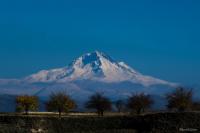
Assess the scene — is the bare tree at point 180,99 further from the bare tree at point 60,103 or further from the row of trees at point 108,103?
the bare tree at point 60,103

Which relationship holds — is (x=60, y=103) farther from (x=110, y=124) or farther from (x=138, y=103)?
(x=110, y=124)

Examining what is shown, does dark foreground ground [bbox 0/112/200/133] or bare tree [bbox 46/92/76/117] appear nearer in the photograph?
dark foreground ground [bbox 0/112/200/133]

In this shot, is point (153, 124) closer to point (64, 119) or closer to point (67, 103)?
point (64, 119)

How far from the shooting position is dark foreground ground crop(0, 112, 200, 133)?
89125 millimetres

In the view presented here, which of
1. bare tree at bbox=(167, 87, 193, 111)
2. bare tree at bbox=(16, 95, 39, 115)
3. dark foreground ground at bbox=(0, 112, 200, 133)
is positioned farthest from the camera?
bare tree at bbox=(16, 95, 39, 115)

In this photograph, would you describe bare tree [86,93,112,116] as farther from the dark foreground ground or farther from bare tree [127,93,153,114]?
the dark foreground ground

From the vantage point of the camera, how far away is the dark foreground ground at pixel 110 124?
292 feet

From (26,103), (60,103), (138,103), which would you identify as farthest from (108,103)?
(26,103)

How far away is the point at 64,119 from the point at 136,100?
48.5 meters

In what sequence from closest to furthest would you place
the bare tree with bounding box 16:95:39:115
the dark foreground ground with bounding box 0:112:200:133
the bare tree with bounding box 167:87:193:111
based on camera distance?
the dark foreground ground with bounding box 0:112:200:133 → the bare tree with bounding box 167:87:193:111 → the bare tree with bounding box 16:95:39:115

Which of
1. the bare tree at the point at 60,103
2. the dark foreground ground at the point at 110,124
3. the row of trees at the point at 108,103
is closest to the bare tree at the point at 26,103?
the row of trees at the point at 108,103

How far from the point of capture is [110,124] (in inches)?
3770

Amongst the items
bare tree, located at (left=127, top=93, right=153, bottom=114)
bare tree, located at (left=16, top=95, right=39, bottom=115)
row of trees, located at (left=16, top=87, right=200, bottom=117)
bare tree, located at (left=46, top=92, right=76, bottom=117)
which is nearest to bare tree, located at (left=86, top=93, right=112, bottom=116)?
row of trees, located at (left=16, top=87, right=200, bottom=117)

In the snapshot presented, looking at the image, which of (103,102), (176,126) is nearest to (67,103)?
(103,102)
